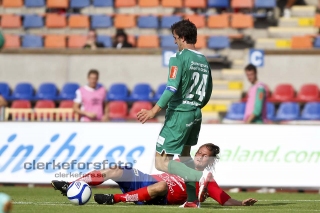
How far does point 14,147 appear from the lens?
12867mm

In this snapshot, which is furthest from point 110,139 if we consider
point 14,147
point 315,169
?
point 315,169

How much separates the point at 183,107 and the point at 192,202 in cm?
108

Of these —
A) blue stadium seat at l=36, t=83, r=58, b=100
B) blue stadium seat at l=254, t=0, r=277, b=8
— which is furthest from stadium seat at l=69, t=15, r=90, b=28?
blue stadium seat at l=254, t=0, r=277, b=8

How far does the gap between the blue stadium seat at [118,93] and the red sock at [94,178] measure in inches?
371

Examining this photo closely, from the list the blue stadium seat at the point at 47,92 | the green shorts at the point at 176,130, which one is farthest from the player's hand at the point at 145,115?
the blue stadium seat at the point at 47,92

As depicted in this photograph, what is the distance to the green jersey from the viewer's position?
8312 mm

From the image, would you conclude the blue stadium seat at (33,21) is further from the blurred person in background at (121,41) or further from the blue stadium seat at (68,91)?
the blue stadium seat at (68,91)

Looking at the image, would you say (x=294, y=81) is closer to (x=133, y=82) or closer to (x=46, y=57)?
(x=133, y=82)

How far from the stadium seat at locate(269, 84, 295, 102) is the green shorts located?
9888 mm

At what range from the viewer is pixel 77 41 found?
70.0 ft

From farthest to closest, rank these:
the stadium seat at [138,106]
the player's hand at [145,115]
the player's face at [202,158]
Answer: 1. the stadium seat at [138,106]
2. the player's face at [202,158]
3. the player's hand at [145,115]

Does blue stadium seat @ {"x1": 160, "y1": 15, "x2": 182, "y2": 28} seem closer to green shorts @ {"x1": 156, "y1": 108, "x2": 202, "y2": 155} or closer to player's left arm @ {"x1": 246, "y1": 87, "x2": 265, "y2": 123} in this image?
player's left arm @ {"x1": 246, "y1": 87, "x2": 265, "y2": 123}

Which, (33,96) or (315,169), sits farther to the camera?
(33,96)

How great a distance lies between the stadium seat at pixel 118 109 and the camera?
59.1ft
